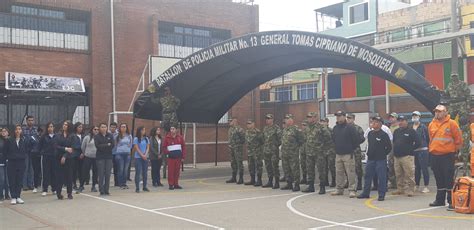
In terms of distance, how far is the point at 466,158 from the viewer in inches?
509

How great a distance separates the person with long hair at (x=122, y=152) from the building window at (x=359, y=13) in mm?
34795

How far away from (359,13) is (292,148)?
35.4 meters

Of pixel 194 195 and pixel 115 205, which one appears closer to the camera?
pixel 115 205

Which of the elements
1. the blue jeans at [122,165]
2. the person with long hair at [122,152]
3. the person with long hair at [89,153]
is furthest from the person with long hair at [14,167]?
the blue jeans at [122,165]

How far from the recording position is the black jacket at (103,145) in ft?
40.3

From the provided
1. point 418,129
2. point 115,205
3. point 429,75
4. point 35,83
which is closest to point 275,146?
point 418,129

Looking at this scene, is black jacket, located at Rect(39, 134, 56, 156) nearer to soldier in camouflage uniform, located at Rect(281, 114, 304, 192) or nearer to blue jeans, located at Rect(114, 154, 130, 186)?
blue jeans, located at Rect(114, 154, 130, 186)

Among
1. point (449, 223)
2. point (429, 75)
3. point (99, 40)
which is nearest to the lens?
point (449, 223)

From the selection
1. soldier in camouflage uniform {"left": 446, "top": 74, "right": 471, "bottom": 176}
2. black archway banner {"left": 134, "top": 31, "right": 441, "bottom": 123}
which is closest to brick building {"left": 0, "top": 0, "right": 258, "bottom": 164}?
black archway banner {"left": 134, "top": 31, "right": 441, "bottom": 123}

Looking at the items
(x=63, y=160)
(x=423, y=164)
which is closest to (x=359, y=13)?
(x=423, y=164)

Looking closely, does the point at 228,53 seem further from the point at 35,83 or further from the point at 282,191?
the point at 35,83

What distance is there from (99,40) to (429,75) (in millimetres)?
14926

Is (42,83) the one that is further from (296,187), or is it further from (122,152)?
(296,187)

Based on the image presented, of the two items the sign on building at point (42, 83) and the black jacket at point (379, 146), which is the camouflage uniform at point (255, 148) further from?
the sign on building at point (42, 83)
